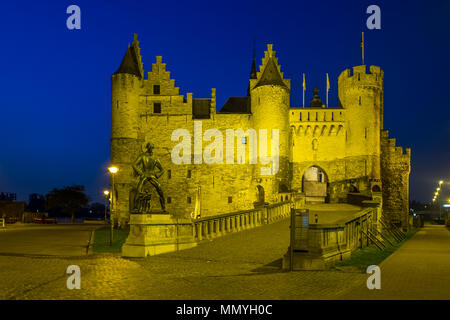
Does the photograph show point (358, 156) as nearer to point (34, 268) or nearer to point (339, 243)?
point (339, 243)

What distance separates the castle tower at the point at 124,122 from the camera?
132 feet

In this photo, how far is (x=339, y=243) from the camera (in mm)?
12883

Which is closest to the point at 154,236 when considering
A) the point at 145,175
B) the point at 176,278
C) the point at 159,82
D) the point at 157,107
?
the point at 145,175

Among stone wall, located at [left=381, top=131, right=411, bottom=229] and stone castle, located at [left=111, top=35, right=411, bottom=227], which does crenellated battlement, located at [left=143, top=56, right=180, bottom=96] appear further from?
stone wall, located at [left=381, top=131, right=411, bottom=229]

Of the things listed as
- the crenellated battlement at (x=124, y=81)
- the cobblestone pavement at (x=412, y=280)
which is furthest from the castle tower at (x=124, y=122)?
the cobblestone pavement at (x=412, y=280)

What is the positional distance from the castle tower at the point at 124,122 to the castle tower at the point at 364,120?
69.5ft

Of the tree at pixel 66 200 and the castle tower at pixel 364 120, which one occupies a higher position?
the castle tower at pixel 364 120

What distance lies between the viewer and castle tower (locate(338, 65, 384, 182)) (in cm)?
4234

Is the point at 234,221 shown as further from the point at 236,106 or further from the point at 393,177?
the point at 393,177

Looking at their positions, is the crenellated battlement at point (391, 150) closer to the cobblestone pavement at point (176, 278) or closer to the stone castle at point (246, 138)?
the stone castle at point (246, 138)

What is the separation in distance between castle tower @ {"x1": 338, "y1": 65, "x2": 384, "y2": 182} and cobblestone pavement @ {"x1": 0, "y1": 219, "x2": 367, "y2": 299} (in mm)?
30877

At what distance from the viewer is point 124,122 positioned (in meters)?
40.9
